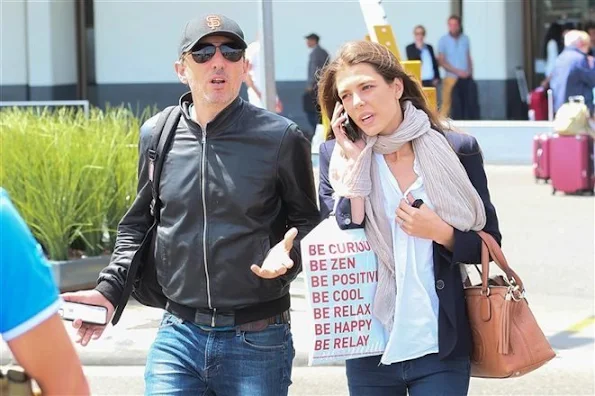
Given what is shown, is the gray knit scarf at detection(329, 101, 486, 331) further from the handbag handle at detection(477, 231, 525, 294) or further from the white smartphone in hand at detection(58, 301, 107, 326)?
the white smartphone in hand at detection(58, 301, 107, 326)

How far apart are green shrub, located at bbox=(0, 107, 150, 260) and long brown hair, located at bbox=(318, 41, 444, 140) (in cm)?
550

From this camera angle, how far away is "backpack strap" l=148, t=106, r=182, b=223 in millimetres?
3906

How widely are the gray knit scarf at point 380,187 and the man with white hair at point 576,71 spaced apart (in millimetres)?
13416

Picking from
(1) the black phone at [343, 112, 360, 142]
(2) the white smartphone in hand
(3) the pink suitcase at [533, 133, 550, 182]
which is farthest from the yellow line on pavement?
(3) the pink suitcase at [533, 133, 550, 182]

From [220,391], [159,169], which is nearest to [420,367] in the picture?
[220,391]

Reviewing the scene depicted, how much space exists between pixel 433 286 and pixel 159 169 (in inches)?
35.8

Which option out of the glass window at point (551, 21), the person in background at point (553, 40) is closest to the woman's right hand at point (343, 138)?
the person in background at point (553, 40)

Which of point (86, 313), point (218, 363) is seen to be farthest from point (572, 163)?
point (86, 313)

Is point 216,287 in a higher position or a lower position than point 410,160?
lower

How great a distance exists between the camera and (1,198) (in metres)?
2.30

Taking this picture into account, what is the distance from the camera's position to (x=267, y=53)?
927cm

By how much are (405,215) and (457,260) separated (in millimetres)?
203

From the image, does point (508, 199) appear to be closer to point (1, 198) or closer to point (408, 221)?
point (408, 221)

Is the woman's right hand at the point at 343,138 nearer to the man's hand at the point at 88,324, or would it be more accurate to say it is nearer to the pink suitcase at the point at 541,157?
the man's hand at the point at 88,324
